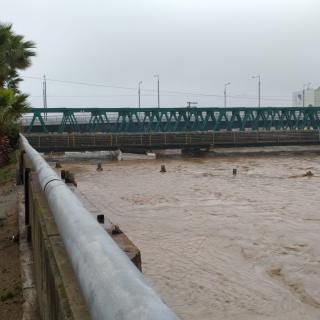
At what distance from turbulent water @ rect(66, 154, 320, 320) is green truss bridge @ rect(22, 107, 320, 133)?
72.3 ft

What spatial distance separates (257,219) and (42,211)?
877cm

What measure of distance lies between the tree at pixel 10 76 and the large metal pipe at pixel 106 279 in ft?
40.2

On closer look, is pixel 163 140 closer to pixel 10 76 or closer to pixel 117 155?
pixel 117 155

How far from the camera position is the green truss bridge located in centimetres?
4369

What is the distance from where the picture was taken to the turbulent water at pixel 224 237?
6688mm

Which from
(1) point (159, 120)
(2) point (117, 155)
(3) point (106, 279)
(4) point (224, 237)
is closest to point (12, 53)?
(4) point (224, 237)

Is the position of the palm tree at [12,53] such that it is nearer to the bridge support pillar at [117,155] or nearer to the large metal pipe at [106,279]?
the bridge support pillar at [117,155]

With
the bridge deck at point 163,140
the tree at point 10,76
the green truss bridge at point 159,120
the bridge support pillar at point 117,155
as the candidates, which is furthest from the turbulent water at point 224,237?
the green truss bridge at point 159,120

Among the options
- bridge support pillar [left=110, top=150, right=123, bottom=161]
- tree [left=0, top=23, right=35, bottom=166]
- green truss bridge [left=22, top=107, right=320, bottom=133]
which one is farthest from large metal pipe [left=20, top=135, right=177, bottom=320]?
green truss bridge [left=22, top=107, right=320, bottom=133]

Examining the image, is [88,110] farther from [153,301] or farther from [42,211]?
[153,301]

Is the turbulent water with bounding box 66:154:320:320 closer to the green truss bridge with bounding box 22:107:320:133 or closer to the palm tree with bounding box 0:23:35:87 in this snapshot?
the palm tree with bounding box 0:23:35:87

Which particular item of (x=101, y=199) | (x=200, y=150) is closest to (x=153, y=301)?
(x=101, y=199)

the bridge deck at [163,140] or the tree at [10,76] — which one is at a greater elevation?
the tree at [10,76]

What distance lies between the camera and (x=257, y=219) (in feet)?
40.0
